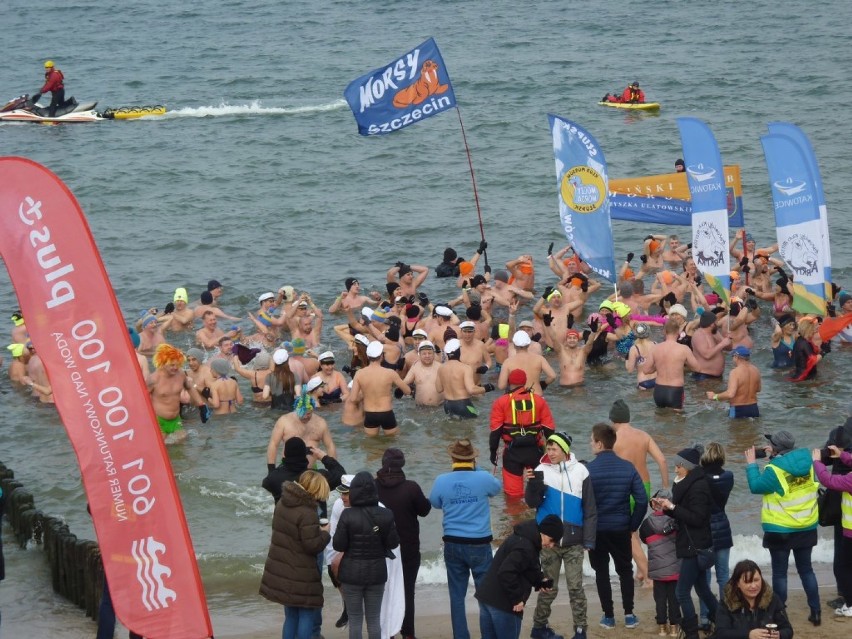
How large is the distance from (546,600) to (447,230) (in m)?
16.0

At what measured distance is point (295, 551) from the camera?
830 centimetres

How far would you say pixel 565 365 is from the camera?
15234 mm

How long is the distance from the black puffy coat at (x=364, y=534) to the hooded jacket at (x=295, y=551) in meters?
0.16

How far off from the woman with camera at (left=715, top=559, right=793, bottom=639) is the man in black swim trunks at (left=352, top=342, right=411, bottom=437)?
21.1 ft

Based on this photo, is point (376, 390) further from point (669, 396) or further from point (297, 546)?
point (297, 546)

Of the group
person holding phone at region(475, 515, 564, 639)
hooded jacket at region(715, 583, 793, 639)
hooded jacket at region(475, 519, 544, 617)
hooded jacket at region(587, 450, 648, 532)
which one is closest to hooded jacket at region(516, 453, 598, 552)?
hooded jacket at region(587, 450, 648, 532)

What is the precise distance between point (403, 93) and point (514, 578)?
1084cm

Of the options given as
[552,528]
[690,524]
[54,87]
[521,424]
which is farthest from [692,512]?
[54,87]

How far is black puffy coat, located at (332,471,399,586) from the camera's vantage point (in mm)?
8258

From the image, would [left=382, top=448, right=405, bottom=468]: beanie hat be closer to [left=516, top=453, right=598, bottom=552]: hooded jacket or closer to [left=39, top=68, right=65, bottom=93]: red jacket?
[left=516, top=453, right=598, bottom=552]: hooded jacket

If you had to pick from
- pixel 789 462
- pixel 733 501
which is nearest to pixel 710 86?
pixel 733 501

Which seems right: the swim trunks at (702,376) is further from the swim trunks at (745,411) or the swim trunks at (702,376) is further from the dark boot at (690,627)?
the dark boot at (690,627)

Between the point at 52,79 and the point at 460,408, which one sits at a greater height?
the point at 52,79

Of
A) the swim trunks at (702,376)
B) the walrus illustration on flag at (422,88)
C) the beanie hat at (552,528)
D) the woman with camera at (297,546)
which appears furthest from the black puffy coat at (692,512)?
the walrus illustration on flag at (422,88)
